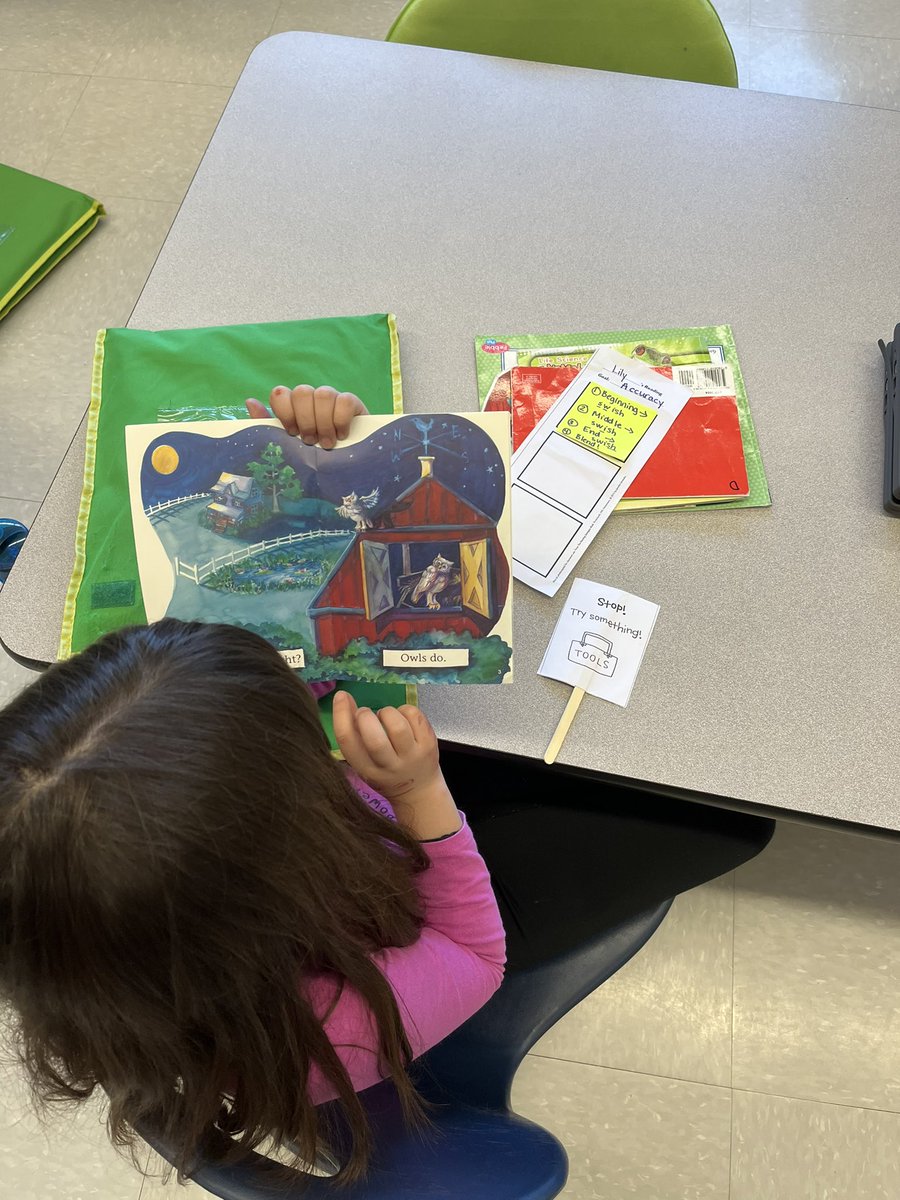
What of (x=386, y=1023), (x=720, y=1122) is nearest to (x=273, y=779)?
(x=386, y=1023)

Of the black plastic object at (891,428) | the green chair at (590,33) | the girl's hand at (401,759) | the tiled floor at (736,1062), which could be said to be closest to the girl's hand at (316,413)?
the girl's hand at (401,759)

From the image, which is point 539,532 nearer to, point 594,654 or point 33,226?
point 594,654

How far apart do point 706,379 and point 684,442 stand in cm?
8

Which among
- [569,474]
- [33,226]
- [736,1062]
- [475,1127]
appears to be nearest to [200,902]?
[475,1127]

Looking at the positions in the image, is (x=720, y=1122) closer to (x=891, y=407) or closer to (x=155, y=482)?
(x=891, y=407)

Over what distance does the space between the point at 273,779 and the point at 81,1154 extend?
3.14 ft

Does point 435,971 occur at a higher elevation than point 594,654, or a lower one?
lower

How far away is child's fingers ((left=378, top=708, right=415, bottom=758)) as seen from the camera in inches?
29.5

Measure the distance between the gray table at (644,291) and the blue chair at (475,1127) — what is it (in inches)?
9.9

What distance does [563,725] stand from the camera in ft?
2.63

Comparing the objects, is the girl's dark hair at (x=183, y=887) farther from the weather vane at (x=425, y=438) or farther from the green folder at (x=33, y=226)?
the green folder at (x=33, y=226)

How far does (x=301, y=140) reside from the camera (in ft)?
3.77

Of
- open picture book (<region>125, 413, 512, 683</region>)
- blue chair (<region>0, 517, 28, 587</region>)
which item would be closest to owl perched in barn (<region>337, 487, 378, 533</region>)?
open picture book (<region>125, 413, 512, 683</region>)

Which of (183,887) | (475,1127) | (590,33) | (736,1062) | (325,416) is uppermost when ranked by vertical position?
(590,33)
